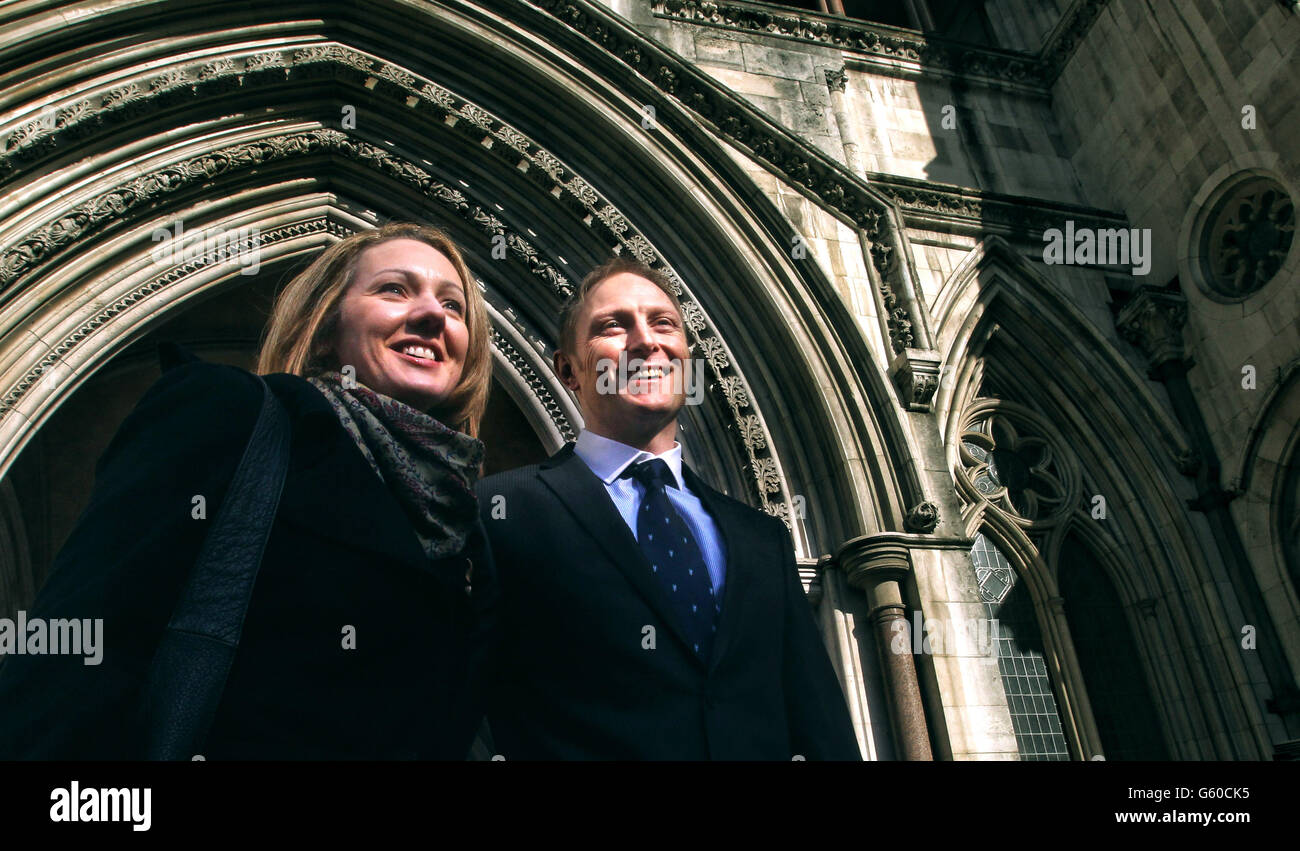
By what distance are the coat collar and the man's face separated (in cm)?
13

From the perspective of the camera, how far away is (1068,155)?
942cm

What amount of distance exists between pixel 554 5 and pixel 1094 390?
615 cm

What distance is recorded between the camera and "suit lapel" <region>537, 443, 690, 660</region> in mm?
1575

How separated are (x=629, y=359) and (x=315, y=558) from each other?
0.71 m

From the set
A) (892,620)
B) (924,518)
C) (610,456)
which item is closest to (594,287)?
(610,456)

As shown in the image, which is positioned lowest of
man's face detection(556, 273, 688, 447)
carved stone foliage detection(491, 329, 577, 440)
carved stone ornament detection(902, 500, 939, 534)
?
man's face detection(556, 273, 688, 447)

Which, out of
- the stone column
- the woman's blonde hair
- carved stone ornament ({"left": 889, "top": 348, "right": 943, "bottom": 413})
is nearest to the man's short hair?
the woman's blonde hair

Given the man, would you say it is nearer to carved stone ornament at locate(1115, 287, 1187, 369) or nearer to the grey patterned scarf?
the grey patterned scarf

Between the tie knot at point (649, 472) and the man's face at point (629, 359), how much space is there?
49 mm

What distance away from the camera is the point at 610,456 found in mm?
1808

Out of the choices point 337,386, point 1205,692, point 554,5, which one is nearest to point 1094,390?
point 1205,692

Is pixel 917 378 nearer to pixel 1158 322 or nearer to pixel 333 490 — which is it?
pixel 1158 322

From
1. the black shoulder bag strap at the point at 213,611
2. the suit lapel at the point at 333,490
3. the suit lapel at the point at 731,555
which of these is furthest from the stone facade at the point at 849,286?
the black shoulder bag strap at the point at 213,611
